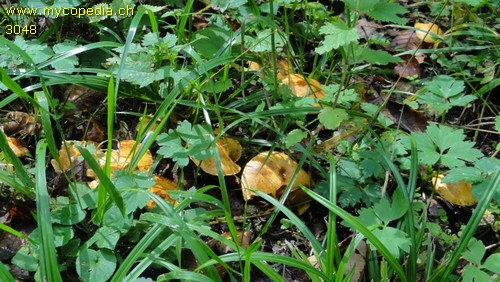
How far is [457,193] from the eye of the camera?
2.00m

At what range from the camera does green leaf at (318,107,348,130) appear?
1.79 m


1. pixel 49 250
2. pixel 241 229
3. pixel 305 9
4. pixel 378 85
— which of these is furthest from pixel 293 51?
pixel 49 250

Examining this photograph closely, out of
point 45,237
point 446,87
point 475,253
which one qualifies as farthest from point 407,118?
point 45,237

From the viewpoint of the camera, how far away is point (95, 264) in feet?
5.37

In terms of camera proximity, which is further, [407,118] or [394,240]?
[407,118]

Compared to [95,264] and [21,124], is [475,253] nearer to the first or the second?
[95,264]

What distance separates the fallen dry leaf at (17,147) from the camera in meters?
2.04

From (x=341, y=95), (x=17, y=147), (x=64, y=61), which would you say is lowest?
(x=17, y=147)

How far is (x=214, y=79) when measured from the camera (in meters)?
2.22

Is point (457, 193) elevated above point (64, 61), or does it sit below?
below

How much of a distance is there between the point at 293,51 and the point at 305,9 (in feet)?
0.63

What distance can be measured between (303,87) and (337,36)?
589mm

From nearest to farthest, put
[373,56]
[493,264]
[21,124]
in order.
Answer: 1. [493,264]
2. [373,56]
3. [21,124]

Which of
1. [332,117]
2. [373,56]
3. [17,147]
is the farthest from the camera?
[17,147]
